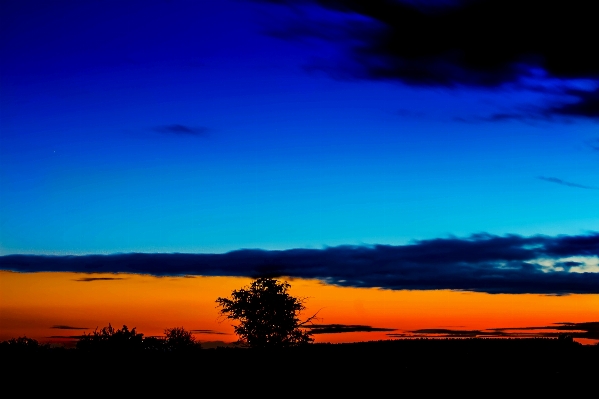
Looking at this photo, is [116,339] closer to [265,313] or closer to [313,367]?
[265,313]

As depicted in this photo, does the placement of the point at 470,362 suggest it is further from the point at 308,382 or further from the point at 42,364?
the point at 42,364

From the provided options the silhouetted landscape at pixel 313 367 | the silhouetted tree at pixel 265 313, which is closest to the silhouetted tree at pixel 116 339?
the silhouetted tree at pixel 265 313

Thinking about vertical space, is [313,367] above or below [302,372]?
above

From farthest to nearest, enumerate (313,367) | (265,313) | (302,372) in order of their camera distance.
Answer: (265,313) < (313,367) < (302,372)

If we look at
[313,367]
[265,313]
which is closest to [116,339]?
[265,313]

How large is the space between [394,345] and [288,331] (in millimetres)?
32049

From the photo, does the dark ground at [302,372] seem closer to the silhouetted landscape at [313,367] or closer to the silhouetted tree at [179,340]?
the silhouetted landscape at [313,367]

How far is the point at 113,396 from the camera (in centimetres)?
2558

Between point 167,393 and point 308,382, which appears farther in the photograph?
point 308,382

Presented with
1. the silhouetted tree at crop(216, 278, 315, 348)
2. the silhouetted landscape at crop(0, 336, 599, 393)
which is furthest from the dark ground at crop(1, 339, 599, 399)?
the silhouetted tree at crop(216, 278, 315, 348)

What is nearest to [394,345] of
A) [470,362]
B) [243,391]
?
[470,362]

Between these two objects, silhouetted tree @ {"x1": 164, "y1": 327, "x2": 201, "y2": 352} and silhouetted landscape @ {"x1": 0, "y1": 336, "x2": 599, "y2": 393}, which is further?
silhouetted tree @ {"x1": 164, "y1": 327, "x2": 201, "y2": 352}

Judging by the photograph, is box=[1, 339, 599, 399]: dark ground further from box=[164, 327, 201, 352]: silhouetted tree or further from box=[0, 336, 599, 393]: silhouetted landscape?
box=[164, 327, 201, 352]: silhouetted tree

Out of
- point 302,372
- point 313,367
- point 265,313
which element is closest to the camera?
point 302,372
